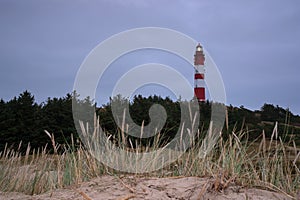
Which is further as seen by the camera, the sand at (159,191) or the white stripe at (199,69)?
the white stripe at (199,69)

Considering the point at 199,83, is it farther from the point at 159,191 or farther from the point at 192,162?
the point at 159,191

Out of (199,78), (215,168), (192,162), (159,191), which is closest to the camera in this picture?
(159,191)

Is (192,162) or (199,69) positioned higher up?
(199,69)

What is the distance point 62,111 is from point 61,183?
44.5ft

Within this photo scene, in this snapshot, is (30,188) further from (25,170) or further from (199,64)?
(199,64)

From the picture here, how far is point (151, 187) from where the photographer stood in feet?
9.75

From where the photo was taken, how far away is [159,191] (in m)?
2.87

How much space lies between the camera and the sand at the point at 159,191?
273cm

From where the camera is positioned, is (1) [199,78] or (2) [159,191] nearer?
(2) [159,191]

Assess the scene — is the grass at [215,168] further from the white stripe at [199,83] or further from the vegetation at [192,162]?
the white stripe at [199,83]

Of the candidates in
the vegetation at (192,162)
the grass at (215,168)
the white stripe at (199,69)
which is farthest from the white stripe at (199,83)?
the grass at (215,168)

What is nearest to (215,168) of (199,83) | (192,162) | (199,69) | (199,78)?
(192,162)

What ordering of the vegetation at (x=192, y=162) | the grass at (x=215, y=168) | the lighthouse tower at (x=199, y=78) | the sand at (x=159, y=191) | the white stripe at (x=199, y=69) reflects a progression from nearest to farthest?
the sand at (x=159, y=191) → the grass at (x=215, y=168) → the vegetation at (x=192, y=162) → the lighthouse tower at (x=199, y=78) → the white stripe at (x=199, y=69)

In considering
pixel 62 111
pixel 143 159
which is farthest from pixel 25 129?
pixel 143 159
